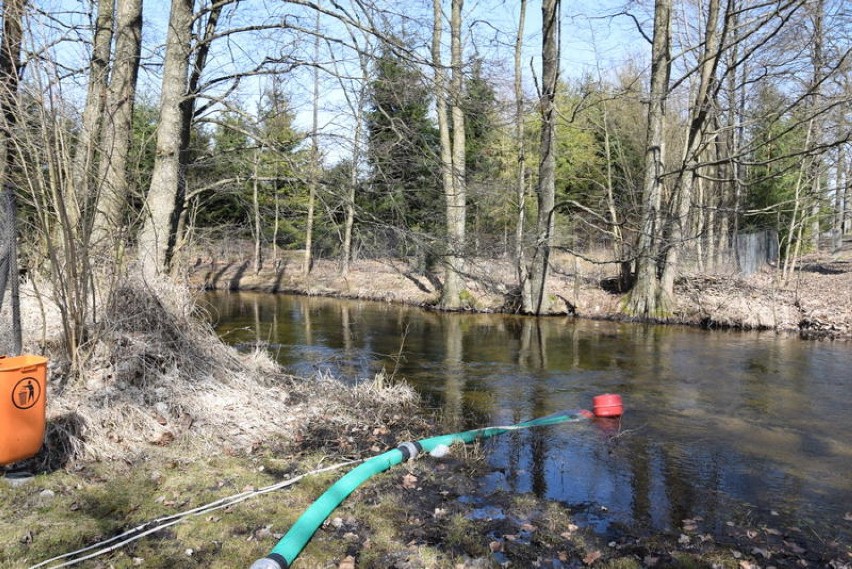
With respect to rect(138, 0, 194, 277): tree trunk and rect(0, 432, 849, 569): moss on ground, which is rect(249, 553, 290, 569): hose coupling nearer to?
rect(0, 432, 849, 569): moss on ground

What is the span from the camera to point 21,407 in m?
4.36

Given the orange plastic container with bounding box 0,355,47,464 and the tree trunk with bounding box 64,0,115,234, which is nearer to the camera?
the orange plastic container with bounding box 0,355,47,464

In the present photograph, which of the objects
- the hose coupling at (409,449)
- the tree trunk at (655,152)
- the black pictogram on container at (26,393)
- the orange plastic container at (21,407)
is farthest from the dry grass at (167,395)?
the tree trunk at (655,152)

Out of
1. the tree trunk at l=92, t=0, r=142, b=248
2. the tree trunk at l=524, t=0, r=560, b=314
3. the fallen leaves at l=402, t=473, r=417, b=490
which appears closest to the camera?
the fallen leaves at l=402, t=473, r=417, b=490

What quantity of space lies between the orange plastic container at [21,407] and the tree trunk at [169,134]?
365cm

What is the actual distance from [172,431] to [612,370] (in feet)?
26.1

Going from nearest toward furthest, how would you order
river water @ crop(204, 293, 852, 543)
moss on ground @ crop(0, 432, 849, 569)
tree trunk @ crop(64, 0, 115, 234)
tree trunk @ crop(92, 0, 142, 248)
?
moss on ground @ crop(0, 432, 849, 569) < river water @ crop(204, 293, 852, 543) < tree trunk @ crop(64, 0, 115, 234) < tree trunk @ crop(92, 0, 142, 248)

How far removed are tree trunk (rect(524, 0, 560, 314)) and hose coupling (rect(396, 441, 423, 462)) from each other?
10.9 metres

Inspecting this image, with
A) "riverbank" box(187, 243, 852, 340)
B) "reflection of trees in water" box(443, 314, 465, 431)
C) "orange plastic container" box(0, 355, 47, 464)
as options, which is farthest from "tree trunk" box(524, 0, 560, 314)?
"orange plastic container" box(0, 355, 47, 464)

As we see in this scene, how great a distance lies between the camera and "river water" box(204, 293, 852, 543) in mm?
5711

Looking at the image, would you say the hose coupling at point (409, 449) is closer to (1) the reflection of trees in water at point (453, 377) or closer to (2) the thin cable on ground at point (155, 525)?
(2) the thin cable on ground at point (155, 525)

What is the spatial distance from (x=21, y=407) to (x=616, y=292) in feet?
60.3

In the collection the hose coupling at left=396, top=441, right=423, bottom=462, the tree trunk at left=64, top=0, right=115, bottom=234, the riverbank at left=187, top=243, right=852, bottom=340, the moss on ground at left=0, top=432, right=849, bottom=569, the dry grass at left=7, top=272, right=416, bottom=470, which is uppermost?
the tree trunk at left=64, top=0, right=115, bottom=234

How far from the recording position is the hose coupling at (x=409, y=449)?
19.9 feet
